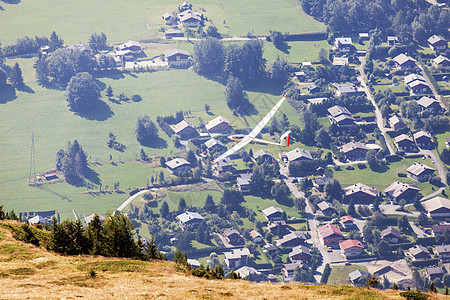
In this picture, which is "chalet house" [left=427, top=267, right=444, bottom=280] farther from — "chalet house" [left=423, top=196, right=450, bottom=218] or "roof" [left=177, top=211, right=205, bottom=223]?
"roof" [left=177, top=211, right=205, bottom=223]

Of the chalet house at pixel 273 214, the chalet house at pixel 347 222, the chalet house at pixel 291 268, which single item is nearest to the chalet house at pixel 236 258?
the chalet house at pixel 291 268

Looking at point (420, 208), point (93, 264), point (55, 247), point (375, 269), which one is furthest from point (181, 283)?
point (420, 208)

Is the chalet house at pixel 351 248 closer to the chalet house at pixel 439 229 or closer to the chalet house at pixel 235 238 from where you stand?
the chalet house at pixel 439 229

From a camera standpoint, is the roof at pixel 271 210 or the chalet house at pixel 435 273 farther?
the roof at pixel 271 210

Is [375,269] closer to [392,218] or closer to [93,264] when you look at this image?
[392,218]

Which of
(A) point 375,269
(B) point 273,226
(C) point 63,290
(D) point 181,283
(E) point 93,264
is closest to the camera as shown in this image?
(C) point 63,290

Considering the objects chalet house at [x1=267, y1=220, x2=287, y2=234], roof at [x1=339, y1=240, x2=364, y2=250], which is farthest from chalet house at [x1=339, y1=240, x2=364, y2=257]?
chalet house at [x1=267, y1=220, x2=287, y2=234]
